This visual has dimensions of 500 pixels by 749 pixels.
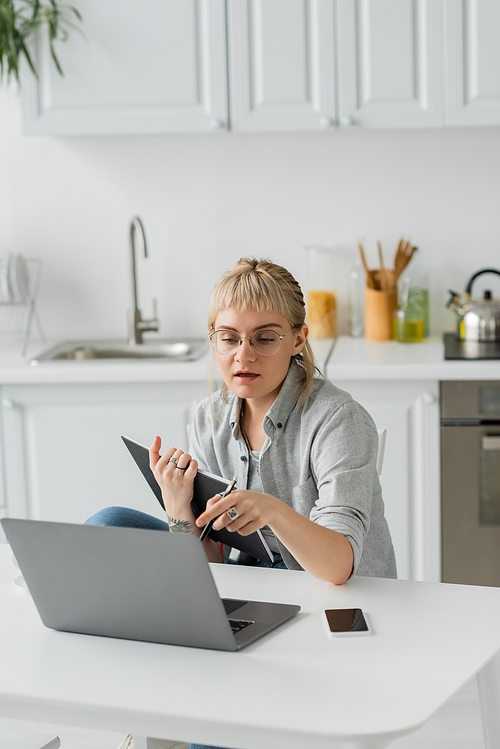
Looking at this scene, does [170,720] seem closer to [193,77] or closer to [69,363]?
[69,363]

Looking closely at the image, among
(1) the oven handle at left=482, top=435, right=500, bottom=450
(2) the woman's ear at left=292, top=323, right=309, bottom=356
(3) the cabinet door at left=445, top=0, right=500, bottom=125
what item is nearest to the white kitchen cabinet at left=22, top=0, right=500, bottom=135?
(3) the cabinet door at left=445, top=0, right=500, bottom=125

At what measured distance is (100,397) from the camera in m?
2.66

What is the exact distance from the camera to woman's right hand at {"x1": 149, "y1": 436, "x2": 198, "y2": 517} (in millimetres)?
1308

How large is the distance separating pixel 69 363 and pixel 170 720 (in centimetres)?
194

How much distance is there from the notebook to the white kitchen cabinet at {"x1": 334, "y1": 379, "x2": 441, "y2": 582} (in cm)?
118

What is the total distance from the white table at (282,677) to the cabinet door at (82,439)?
1493 millimetres

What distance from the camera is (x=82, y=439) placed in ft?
8.84

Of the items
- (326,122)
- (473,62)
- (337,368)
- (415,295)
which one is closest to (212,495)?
(337,368)

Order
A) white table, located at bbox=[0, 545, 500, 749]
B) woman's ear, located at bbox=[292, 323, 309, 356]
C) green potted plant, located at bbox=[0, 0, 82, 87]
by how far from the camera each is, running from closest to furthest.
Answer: white table, located at bbox=[0, 545, 500, 749] → woman's ear, located at bbox=[292, 323, 309, 356] → green potted plant, located at bbox=[0, 0, 82, 87]

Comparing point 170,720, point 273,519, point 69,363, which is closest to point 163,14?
point 69,363

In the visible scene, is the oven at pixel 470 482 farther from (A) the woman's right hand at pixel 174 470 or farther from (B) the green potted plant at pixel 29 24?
(B) the green potted plant at pixel 29 24

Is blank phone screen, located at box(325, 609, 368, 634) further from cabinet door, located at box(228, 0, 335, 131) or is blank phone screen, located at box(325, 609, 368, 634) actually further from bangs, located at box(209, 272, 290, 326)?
cabinet door, located at box(228, 0, 335, 131)

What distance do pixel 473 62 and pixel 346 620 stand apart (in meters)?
2.05

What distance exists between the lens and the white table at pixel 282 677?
84 cm
